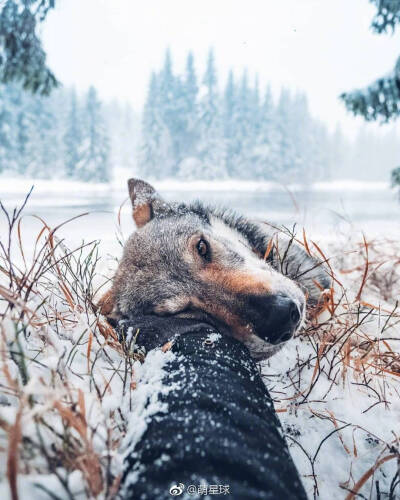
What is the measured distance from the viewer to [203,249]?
2.41m

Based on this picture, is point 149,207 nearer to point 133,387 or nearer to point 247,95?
point 133,387

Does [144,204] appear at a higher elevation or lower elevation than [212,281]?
higher

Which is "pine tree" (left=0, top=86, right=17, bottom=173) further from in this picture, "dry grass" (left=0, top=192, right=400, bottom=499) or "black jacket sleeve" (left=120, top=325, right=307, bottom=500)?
"black jacket sleeve" (left=120, top=325, right=307, bottom=500)

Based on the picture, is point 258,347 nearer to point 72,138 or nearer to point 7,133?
point 7,133

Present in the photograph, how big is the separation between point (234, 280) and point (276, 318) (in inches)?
17.0

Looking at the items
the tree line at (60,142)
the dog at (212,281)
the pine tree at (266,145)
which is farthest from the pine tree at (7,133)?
the pine tree at (266,145)

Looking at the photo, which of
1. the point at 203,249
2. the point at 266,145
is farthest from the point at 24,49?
the point at 266,145

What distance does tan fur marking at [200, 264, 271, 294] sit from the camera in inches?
74.6

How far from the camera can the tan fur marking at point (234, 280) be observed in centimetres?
190

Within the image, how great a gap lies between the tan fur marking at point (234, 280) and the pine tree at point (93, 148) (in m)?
38.2

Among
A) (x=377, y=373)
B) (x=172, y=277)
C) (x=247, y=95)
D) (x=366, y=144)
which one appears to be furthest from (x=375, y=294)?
(x=366, y=144)

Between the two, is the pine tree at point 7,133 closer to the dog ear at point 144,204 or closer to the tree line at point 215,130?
the tree line at point 215,130

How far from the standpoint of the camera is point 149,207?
127 inches

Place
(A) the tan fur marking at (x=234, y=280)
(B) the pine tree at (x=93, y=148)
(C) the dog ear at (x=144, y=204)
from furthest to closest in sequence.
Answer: (B) the pine tree at (x=93, y=148), (C) the dog ear at (x=144, y=204), (A) the tan fur marking at (x=234, y=280)
